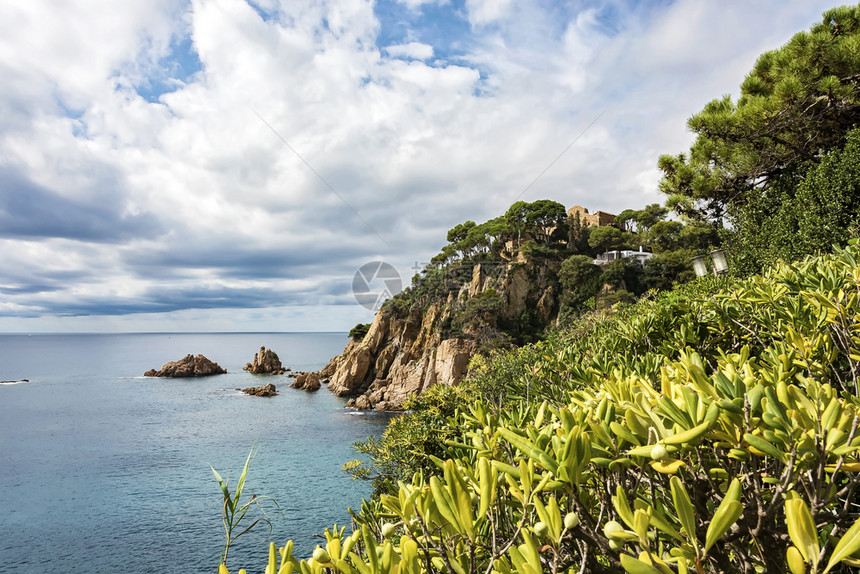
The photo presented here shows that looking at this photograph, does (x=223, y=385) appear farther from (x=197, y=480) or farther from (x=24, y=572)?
(x=24, y=572)

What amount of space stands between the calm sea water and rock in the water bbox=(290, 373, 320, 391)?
2081mm

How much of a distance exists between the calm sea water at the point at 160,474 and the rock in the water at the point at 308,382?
2.08 metres

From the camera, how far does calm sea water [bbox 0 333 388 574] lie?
58.1 ft

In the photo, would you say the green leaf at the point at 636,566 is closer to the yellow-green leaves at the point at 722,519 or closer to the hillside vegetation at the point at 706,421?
the hillside vegetation at the point at 706,421

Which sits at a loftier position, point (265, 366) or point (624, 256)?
point (624, 256)

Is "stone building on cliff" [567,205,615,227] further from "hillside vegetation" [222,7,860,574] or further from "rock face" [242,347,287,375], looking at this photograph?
"rock face" [242,347,287,375]

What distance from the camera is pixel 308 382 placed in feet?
186

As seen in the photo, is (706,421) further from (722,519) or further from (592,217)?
(592,217)

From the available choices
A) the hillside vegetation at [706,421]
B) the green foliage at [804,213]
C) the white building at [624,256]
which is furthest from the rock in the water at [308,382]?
the green foliage at [804,213]

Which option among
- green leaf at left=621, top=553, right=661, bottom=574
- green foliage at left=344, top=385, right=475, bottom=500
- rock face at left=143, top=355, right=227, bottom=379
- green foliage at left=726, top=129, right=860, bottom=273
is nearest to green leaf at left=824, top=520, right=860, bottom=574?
green leaf at left=621, top=553, right=661, bottom=574

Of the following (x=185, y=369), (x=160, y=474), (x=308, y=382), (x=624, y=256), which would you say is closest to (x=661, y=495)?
(x=160, y=474)

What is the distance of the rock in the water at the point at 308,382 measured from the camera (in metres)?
56.4

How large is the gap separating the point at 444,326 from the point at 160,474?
27366mm

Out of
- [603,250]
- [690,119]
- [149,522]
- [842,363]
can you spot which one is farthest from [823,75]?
[603,250]
